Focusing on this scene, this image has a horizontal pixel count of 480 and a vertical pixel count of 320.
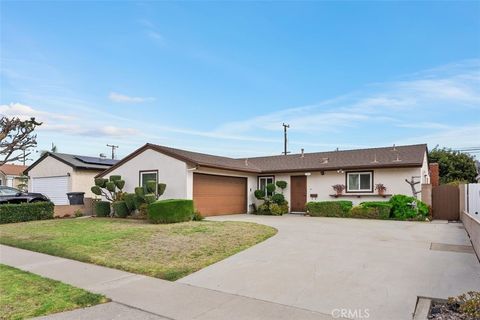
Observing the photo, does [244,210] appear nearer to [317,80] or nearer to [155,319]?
[317,80]

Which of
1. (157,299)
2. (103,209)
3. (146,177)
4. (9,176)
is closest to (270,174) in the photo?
(146,177)

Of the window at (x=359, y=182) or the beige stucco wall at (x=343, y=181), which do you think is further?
the window at (x=359, y=182)

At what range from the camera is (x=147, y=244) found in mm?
9461

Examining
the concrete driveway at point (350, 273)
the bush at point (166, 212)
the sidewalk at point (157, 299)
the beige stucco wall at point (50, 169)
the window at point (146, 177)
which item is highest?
the beige stucco wall at point (50, 169)

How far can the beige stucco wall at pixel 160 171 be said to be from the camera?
54.6 feet

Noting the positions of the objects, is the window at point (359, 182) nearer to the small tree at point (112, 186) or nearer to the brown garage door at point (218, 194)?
the brown garage door at point (218, 194)

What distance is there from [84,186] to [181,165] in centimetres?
979

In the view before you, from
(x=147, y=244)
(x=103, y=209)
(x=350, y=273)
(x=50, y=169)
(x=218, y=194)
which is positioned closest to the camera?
(x=350, y=273)

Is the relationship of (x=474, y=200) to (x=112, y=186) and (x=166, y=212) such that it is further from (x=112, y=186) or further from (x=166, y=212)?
(x=112, y=186)

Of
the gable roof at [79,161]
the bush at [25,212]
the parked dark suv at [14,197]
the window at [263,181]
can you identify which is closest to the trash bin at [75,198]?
the parked dark suv at [14,197]

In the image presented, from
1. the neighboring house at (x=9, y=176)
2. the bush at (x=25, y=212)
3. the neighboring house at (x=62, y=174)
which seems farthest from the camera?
the neighboring house at (x=9, y=176)

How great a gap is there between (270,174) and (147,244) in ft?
43.1

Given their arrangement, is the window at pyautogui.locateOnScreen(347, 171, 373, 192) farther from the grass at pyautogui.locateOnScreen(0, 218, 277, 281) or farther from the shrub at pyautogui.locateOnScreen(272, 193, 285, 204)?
the grass at pyautogui.locateOnScreen(0, 218, 277, 281)

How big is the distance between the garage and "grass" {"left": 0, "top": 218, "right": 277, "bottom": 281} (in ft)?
34.0
